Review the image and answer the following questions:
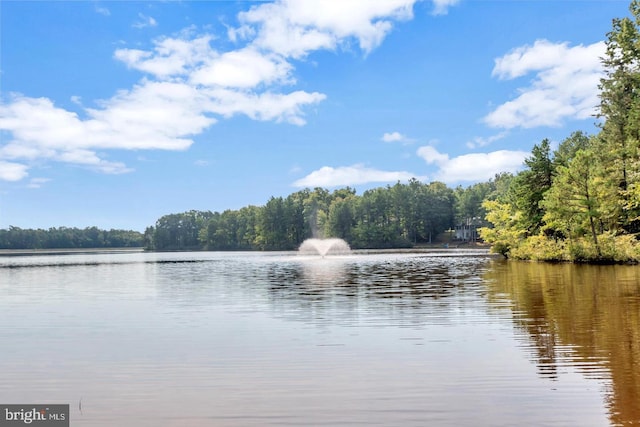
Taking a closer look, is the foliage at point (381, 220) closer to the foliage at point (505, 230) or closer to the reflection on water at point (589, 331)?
the foliage at point (505, 230)

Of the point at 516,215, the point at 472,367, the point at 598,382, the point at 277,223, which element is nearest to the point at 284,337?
the point at 472,367

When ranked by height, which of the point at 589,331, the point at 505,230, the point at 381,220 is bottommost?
the point at 589,331

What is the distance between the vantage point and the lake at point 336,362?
823cm

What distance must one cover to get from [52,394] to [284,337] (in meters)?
6.50

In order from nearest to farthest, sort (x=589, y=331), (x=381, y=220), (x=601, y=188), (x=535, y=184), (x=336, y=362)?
1. (x=336, y=362)
2. (x=589, y=331)
3. (x=601, y=188)
4. (x=535, y=184)
5. (x=381, y=220)

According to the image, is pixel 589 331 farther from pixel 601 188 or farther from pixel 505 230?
pixel 505 230

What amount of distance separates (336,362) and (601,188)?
1781 inches

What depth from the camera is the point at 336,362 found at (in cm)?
1167

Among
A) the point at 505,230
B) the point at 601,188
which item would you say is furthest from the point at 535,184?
the point at 601,188

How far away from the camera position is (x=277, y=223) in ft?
653

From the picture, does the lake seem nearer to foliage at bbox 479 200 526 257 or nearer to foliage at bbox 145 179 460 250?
foliage at bbox 479 200 526 257

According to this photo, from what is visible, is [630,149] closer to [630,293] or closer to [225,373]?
[630,293]

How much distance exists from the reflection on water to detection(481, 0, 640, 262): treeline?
20.2 meters

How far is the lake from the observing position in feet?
27.0
